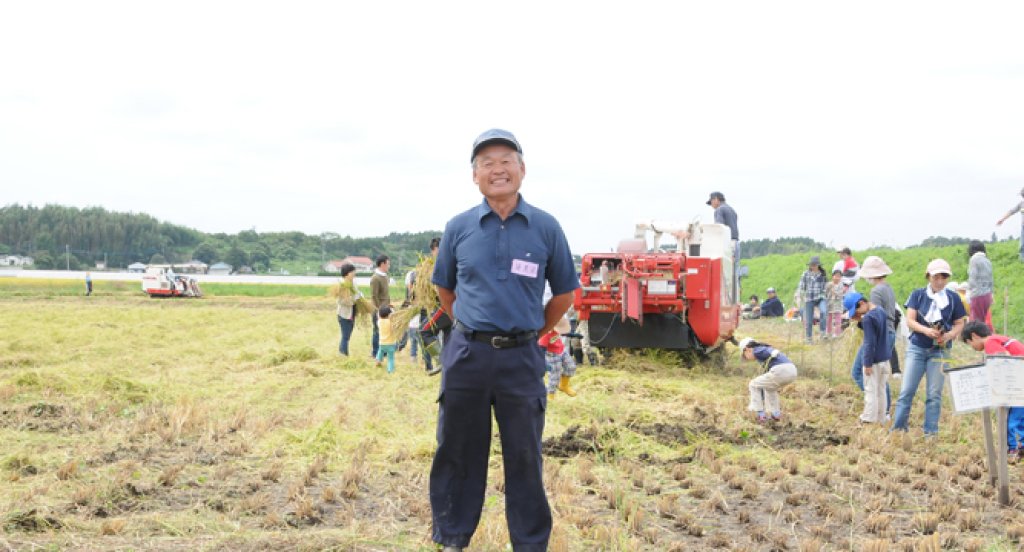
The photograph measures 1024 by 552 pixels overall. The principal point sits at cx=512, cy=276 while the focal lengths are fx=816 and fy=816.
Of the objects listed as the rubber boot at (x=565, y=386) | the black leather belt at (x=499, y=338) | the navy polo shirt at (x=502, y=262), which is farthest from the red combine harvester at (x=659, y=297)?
the black leather belt at (x=499, y=338)

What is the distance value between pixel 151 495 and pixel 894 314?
7597 mm

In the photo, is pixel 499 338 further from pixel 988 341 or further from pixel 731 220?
pixel 731 220

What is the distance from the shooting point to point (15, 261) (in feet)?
327

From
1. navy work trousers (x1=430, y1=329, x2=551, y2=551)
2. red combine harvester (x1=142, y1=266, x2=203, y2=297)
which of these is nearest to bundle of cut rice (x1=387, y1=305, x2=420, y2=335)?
navy work trousers (x1=430, y1=329, x2=551, y2=551)

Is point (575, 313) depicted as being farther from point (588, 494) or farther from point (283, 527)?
point (283, 527)

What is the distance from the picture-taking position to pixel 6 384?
30.7 feet

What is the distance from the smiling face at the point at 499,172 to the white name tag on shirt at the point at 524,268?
0.32 metres

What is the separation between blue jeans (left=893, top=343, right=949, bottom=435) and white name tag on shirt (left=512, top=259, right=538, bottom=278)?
526 centimetres

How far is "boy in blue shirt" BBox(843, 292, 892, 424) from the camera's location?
7.95 m

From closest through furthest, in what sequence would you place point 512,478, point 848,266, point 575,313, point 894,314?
1. point 512,478
2. point 894,314
3. point 575,313
4. point 848,266

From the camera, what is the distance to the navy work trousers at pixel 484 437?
3752mm

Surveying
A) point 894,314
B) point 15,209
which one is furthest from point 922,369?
point 15,209

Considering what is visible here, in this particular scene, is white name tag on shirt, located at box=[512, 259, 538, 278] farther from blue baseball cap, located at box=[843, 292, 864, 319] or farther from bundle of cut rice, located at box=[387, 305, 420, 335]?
blue baseball cap, located at box=[843, 292, 864, 319]

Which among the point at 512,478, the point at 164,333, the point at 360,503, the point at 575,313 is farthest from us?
the point at 164,333
